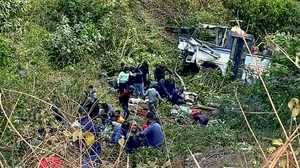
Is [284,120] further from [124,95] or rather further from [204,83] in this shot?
[204,83]

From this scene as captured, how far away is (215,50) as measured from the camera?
1797 centimetres

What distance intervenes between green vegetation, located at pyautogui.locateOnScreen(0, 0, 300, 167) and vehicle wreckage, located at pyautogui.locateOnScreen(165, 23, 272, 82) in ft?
1.49

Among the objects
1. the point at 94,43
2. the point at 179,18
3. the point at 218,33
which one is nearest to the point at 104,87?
the point at 94,43

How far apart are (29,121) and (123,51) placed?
8040 millimetres

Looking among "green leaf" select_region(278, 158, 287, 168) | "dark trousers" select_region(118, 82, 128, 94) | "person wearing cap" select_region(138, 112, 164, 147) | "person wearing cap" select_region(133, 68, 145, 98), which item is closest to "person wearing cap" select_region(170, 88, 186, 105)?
"person wearing cap" select_region(133, 68, 145, 98)

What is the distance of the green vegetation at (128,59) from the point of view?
1035 centimetres

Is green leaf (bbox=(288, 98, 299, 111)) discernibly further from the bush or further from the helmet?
the bush

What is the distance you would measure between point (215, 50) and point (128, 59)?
262 centimetres

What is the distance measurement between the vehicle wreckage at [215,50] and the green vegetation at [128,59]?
1.49ft

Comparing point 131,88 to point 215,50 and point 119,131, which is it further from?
point 215,50

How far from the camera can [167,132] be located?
1188 centimetres

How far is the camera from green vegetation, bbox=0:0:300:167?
10.4 metres

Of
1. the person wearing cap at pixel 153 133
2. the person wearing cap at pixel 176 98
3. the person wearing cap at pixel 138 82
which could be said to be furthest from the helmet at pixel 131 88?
the person wearing cap at pixel 153 133

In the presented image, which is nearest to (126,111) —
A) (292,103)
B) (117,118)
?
(117,118)
